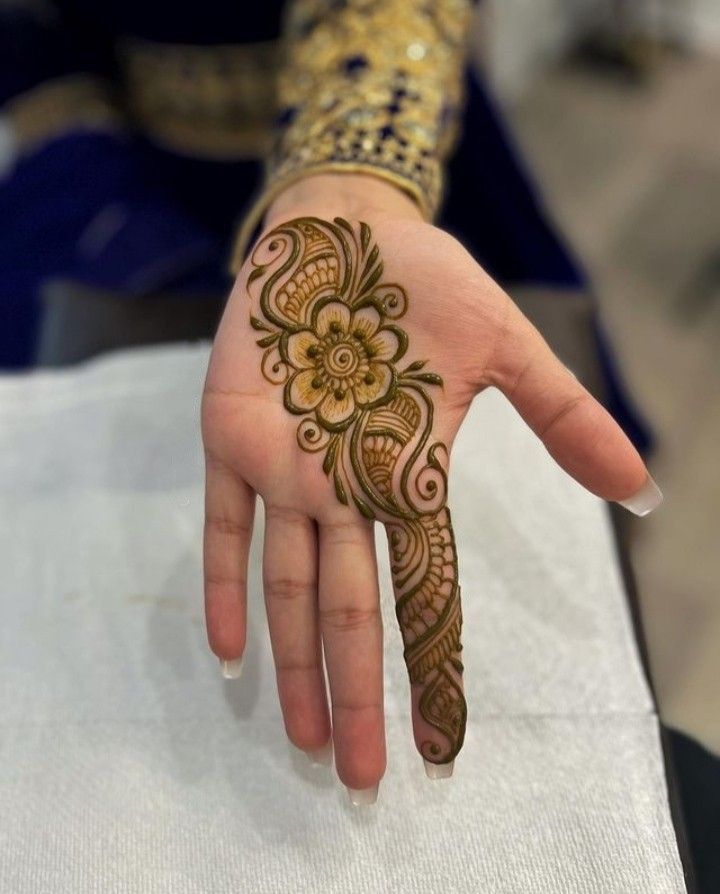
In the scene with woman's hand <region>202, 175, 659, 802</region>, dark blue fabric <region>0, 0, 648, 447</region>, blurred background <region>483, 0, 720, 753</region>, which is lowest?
blurred background <region>483, 0, 720, 753</region>

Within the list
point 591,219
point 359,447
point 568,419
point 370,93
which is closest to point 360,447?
point 359,447

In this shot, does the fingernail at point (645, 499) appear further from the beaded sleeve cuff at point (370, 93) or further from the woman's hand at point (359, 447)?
the beaded sleeve cuff at point (370, 93)

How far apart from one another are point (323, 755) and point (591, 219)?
1325mm

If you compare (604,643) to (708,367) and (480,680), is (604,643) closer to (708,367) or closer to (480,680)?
(480,680)

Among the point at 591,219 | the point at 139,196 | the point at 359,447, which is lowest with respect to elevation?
the point at 591,219

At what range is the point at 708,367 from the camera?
130 cm

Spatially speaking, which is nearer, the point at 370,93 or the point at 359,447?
the point at 359,447

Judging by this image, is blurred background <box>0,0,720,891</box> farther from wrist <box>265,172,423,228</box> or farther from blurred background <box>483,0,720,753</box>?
wrist <box>265,172,423,228</box>

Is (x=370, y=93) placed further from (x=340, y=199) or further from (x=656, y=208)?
(x=656, y=208)

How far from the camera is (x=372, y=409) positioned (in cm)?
46

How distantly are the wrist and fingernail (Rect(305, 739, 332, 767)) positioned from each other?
29 centimetres

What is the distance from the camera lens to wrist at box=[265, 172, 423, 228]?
52 centimetres

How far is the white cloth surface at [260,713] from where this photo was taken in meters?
0.43

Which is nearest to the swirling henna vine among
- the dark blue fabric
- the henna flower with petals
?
the henna flower with petals
